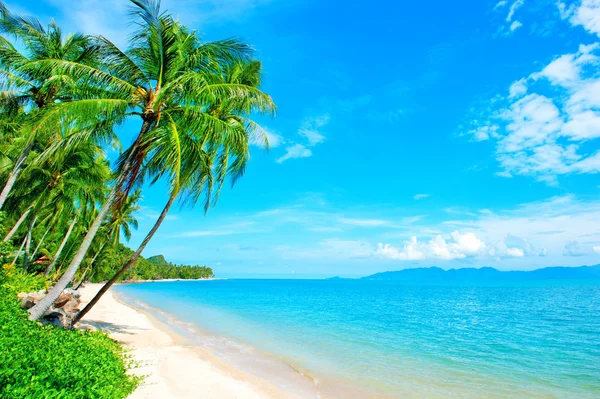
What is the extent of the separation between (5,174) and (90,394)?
14.3 m

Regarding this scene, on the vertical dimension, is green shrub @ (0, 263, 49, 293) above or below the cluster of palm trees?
below

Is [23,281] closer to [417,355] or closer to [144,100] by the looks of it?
[144,100]

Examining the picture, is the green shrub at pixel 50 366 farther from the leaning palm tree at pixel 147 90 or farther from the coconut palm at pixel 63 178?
the coconut palm at pixel 63 178

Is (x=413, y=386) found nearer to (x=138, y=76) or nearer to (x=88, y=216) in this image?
(x=138, y=76)

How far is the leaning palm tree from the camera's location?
7848 mm

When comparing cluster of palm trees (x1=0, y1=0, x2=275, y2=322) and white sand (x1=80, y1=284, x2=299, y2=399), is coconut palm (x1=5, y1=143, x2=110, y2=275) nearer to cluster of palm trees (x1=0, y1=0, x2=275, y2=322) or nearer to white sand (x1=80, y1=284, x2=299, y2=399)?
cluster of palm trees (x1=0, y1=0, x2=275, y2=322)

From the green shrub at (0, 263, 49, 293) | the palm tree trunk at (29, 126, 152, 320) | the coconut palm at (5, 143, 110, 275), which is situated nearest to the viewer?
the palm tree trunk at (29, 126, 152, 320)

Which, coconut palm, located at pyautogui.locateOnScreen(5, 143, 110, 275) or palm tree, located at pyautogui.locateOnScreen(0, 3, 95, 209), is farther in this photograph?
coconut palm, located at pyautogui.locateOnScreen(5, 143, 110, 275)

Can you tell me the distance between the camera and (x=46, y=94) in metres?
10.4

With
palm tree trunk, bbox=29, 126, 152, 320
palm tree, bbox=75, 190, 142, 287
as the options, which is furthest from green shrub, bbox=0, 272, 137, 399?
palm tree, bbox=75, 190, 142, 287

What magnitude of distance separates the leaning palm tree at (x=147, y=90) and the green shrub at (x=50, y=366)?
168 cm

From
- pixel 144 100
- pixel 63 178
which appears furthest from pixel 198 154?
pixel 63 178

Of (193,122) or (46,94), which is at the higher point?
(46,94)

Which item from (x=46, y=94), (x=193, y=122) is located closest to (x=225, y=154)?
(x=193, y=122)
